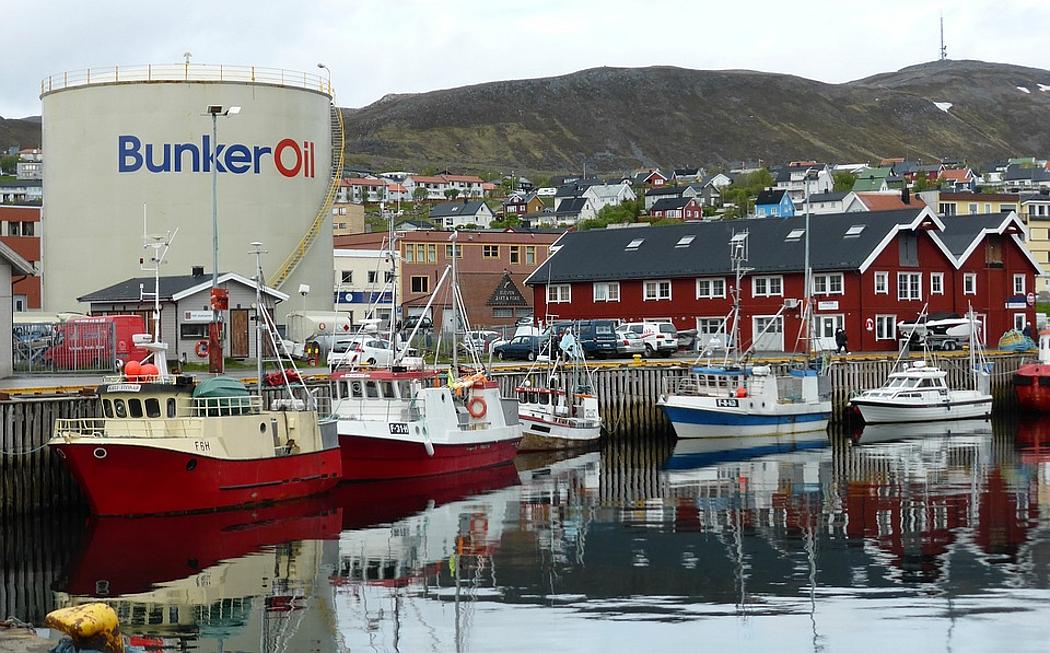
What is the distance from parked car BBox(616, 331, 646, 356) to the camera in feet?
226

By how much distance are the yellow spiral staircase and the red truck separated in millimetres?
15142

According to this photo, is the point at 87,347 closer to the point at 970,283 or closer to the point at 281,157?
the point at 281,157

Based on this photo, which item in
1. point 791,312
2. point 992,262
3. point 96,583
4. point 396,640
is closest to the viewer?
point 396,640

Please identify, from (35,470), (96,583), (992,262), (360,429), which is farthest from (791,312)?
(96,583)

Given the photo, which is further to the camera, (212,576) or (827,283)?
(827,283)

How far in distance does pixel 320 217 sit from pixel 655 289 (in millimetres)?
19218

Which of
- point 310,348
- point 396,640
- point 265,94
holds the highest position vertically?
point 265,94

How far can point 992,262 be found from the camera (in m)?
80.6

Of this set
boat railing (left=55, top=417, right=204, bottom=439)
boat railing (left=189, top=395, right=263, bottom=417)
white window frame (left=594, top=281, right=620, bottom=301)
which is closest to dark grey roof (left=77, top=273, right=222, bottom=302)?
boat railing (left=189, top=395, right=263, bottom=417)

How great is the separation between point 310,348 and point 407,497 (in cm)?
2311

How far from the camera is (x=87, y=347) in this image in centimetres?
5275

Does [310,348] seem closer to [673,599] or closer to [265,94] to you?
[265,94]

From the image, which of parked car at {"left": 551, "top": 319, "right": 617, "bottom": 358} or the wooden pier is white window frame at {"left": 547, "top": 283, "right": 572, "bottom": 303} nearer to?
parked car at {"left": 551, "top": 319, "right": 617, "bottom": 358}

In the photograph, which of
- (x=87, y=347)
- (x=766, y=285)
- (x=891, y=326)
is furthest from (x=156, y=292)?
(x=891, y=326)
